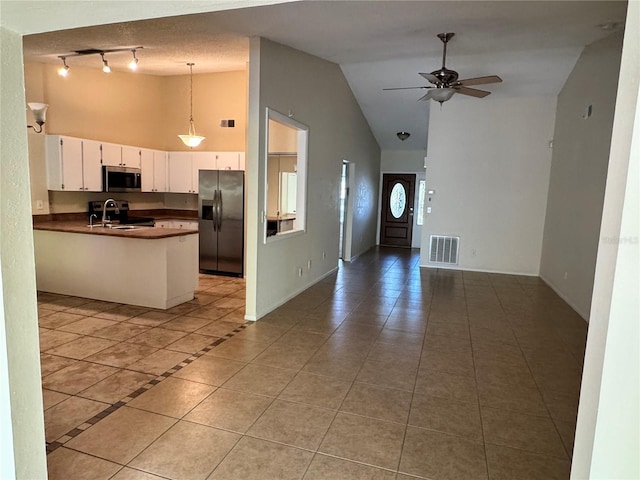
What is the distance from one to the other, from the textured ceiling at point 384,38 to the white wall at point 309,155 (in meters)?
0.27

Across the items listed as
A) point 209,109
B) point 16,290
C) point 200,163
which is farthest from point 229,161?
point 16,290

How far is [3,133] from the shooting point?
1301 mm

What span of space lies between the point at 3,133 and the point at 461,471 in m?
2.47

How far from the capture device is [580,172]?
206 inches

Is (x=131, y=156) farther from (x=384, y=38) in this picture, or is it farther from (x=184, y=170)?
(x=384, y=38)

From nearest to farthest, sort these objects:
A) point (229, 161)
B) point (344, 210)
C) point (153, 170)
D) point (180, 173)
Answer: point (229, 161)
point (153, 170)
point (180, 173)
point (344, 210)

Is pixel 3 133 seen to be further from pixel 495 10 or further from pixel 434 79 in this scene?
pixel 434 79

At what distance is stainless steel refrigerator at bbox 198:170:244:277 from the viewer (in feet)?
20.1

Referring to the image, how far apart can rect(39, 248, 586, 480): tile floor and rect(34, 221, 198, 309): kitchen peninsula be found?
0.25 metres

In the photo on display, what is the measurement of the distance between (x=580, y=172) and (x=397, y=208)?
5620mm

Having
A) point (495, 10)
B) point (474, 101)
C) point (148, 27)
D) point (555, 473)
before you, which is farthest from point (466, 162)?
A: point (555, 473)

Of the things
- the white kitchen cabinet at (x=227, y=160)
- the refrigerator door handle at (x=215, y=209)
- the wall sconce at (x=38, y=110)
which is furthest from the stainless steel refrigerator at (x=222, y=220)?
the wall sconce at (x=38, y=110)

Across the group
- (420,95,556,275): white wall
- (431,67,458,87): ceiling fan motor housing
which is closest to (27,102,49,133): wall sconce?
(431,67,458,87): ceiling fan motor housing

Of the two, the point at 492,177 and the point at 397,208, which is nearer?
the point at 492,177
